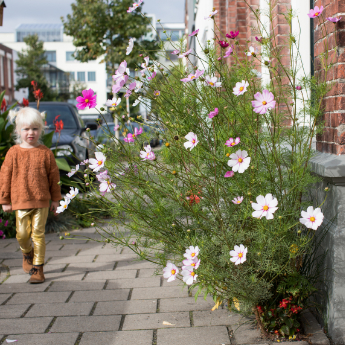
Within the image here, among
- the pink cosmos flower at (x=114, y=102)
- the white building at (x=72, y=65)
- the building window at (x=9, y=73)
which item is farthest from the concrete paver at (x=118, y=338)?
the white building at (x=72, y=65)

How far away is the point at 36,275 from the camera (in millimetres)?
3859

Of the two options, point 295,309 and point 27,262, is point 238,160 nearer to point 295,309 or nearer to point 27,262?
point 295,309

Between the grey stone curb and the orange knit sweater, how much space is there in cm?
244

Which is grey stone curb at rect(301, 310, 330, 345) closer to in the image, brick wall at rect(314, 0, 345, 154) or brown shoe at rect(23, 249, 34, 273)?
brick wall at rect(314, 0, 345, 154)

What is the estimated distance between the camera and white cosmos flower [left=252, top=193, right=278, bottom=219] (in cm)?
201

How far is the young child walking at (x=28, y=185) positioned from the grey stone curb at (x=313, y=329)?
228cm

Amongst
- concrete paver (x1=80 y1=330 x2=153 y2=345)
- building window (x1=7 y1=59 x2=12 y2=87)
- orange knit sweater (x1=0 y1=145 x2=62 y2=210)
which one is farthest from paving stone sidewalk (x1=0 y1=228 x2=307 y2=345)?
building window (x1=7 y1=59 x2=12 y2=87)

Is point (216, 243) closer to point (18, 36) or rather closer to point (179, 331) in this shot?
point (179, 331)

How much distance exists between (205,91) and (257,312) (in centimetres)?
134

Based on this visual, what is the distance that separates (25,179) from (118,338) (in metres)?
1.88

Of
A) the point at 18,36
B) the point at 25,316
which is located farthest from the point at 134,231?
the point at 18,36

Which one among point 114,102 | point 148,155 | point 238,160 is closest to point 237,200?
point 238,160

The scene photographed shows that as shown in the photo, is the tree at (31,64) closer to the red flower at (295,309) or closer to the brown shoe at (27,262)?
the brown shoe at (27,262)

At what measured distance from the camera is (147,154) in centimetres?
235
